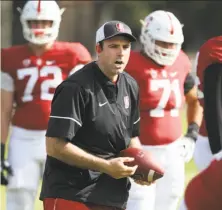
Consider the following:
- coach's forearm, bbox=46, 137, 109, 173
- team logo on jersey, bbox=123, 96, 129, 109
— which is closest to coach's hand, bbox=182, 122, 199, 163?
team logo on jersey, bbox=123, 96, 129, 109

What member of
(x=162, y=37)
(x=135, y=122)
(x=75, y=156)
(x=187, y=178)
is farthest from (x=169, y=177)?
(x=187, y=178)

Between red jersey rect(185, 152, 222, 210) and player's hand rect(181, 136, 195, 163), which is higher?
red jersey rect(185, 152, 222, 210)

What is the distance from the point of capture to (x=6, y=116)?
6879mm

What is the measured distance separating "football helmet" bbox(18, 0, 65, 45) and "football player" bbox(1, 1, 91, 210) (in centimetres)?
2

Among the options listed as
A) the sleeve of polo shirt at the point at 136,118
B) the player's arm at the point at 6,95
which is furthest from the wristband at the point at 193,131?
the sleeve of polo shirt at the point at 136,118

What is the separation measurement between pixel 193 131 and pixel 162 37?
2.51ft

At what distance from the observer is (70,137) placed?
14.9 ft

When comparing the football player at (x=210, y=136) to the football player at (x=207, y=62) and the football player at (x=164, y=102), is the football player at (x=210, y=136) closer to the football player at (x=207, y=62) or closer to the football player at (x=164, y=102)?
the football player at (x=207, y=62)

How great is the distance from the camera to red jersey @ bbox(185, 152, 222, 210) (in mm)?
4164

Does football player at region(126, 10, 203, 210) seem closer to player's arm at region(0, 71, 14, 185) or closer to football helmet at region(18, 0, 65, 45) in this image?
football helmet at region(18, 0, 65, 45)

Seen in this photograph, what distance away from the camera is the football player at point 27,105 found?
674cm

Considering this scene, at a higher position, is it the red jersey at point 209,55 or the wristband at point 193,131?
the red jersey at point 209,55

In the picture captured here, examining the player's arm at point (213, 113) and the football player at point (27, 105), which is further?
the football player at point (27, 105)

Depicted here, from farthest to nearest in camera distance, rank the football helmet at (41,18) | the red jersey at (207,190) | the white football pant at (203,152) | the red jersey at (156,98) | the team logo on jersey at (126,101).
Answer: the football helmet at (41,18) < the red jersey at (156,98) < the white football pant at (203,152) < the team logo on jersey at (126,101) < the red jersey at (207,190)
